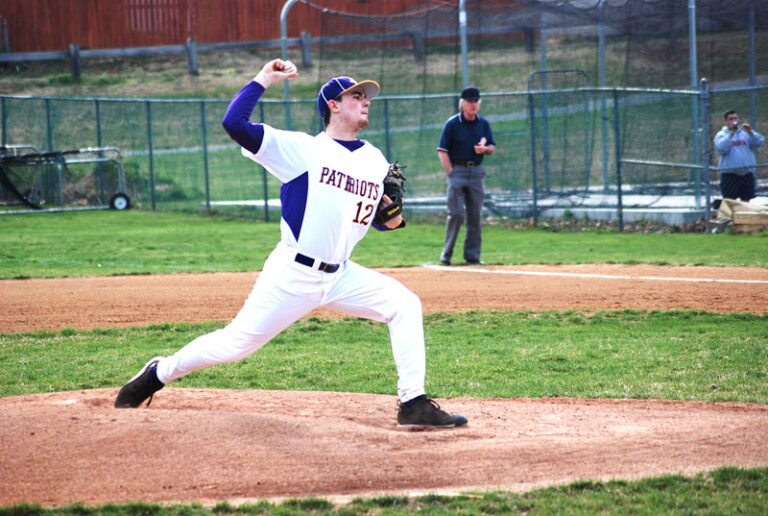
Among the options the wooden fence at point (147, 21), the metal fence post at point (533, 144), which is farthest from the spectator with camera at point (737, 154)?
the wooden fence at point (147, 21)

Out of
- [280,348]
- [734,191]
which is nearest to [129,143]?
[734,191]

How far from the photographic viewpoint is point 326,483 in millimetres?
4172

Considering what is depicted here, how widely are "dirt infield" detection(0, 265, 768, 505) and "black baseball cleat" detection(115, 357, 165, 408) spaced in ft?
0.67

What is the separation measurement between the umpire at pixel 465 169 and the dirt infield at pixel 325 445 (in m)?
6.49

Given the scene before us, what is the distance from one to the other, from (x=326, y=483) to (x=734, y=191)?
43.1 feet

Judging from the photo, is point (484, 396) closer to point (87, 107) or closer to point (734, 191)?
point (734, 191)

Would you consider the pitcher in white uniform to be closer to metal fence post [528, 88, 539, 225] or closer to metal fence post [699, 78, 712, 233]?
metal fence post [699, 78, 712, 233]

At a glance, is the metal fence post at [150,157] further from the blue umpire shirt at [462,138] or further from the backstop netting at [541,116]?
the blue umpire shirt at [462,138]

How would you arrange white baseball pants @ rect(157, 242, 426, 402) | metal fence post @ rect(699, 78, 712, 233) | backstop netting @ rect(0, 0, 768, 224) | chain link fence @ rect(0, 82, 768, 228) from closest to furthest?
1. white baseball pants @ rect(157, 242, 426, 402)
2. metal fence post @ rect(699, 78, 712, 233)
3. chain link fence @ rect(0, 82, 768, 228)
4. backstop netting @ rect(0, 0, 768, 224)

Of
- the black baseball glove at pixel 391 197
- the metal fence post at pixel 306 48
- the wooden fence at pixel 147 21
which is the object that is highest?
the wooden fence at pixel 147 21

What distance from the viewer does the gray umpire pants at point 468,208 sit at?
40.3ft

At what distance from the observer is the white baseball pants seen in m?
4.96

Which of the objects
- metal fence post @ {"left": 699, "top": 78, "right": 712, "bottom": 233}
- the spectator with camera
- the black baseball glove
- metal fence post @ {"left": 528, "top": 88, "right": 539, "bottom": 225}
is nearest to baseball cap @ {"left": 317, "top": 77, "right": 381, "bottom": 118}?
the black baseball glove

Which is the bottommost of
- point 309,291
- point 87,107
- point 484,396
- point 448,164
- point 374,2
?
point 484,396
